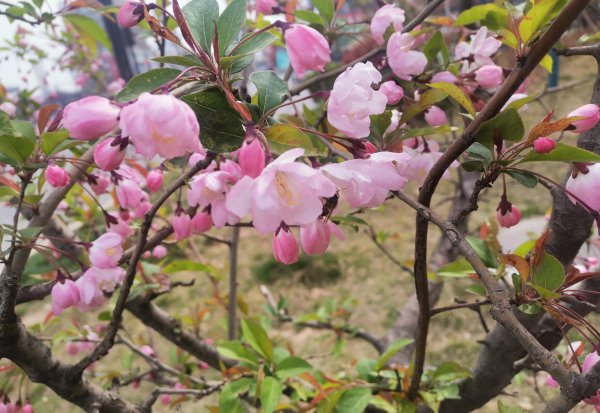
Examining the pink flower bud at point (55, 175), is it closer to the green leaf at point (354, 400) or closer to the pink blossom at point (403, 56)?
the pink blossom at point (403, 56)

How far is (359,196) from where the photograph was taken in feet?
1.33

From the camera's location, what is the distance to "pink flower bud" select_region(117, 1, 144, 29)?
0.47 metres

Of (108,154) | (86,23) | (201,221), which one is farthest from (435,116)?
(86,23)

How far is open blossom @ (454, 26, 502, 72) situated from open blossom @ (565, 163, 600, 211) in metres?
0.28

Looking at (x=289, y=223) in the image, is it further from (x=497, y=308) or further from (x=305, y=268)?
(x=305, y=268)

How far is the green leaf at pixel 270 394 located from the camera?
2.49 ft

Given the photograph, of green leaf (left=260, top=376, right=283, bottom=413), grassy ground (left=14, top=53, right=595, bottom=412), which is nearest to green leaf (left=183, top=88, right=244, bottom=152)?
green leaf (left=260, top=376, right=283, bottom=413)

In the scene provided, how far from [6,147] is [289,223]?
352 mm

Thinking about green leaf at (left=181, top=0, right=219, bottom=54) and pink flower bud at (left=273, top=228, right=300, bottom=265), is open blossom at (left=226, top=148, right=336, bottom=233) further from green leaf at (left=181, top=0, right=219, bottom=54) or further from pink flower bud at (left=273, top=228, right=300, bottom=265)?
green leaf at (left=181, top=0, right=219, bottom=54)

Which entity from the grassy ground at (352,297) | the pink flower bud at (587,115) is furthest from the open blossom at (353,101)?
the grassy ground at (352,297)

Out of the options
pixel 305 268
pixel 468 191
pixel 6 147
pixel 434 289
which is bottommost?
pixel 305 268

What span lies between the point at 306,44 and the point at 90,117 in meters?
0.24

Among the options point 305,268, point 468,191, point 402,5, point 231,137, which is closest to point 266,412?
point 231,137

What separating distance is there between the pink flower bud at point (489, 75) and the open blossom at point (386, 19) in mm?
132
